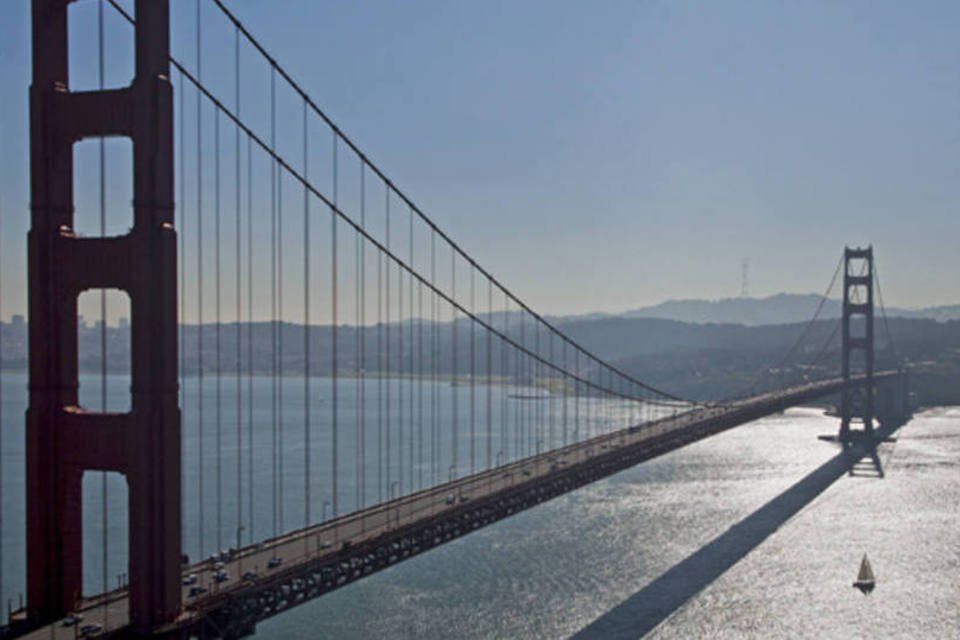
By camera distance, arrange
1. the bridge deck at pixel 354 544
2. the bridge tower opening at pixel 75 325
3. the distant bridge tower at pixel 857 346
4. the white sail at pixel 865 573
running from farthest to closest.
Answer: the distant bridge tower at pixel 857 346 < the white sail at pixel 865 573 < the bridge deck at pixel 354 544 < the bridge tower opening at pixel 75 325

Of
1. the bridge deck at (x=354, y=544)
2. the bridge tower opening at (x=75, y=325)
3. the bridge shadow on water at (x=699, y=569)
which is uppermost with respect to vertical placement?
the bridge tower opening at (x=75, y=325)

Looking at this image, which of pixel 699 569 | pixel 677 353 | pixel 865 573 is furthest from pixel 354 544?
pixel 677 353

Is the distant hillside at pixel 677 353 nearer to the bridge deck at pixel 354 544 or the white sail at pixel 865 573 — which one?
the bridge deck at pixel 354 544

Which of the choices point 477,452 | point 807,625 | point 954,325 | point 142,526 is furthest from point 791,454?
point 954,325

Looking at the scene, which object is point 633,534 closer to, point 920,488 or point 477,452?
point 920,488

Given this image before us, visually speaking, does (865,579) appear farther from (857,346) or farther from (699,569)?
(857,346)

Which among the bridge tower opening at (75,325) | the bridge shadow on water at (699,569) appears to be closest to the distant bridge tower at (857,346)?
the bridge shadow on water at (699,569)

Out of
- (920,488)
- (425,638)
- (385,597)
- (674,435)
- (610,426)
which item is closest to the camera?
(425,638)
